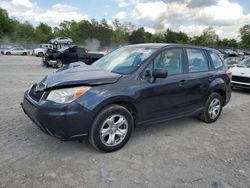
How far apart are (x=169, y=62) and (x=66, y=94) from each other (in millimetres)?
2029

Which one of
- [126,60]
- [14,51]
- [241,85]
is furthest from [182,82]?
[14,51]

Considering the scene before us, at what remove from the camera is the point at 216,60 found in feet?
19.6

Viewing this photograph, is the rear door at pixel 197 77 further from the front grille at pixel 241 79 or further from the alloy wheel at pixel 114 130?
the front grille at pixel 241 79

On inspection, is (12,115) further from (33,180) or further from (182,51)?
(182,51)

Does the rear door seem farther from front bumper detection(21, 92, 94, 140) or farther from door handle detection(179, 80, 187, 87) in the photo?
front bumper detection(21, 92, 94, 140)

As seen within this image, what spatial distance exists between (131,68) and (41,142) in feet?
6.13

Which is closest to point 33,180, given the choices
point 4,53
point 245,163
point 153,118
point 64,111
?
point 64,111

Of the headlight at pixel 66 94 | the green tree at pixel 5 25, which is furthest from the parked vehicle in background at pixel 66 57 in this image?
the green tree at pixel 5 25

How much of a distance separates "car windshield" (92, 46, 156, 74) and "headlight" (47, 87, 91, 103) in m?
0.87

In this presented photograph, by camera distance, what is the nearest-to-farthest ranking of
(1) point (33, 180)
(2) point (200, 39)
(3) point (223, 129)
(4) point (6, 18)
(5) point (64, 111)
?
(1) point (33, 180) → (5) point (64, 111) → (3) point (223, 129) → (4) point (6, 18) → (2) point (200, 39)

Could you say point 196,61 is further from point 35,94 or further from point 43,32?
point 43,32

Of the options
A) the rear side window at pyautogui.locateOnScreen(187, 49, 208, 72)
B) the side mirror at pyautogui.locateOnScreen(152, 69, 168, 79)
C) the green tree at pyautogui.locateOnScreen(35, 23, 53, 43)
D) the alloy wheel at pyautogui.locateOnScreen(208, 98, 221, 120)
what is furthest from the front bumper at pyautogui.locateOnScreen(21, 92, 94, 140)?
the green tree at pyautogui.locateOnScreen(35, 23, 53, 43)

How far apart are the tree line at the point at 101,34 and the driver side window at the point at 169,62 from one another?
66.9 m

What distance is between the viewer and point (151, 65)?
445cm
